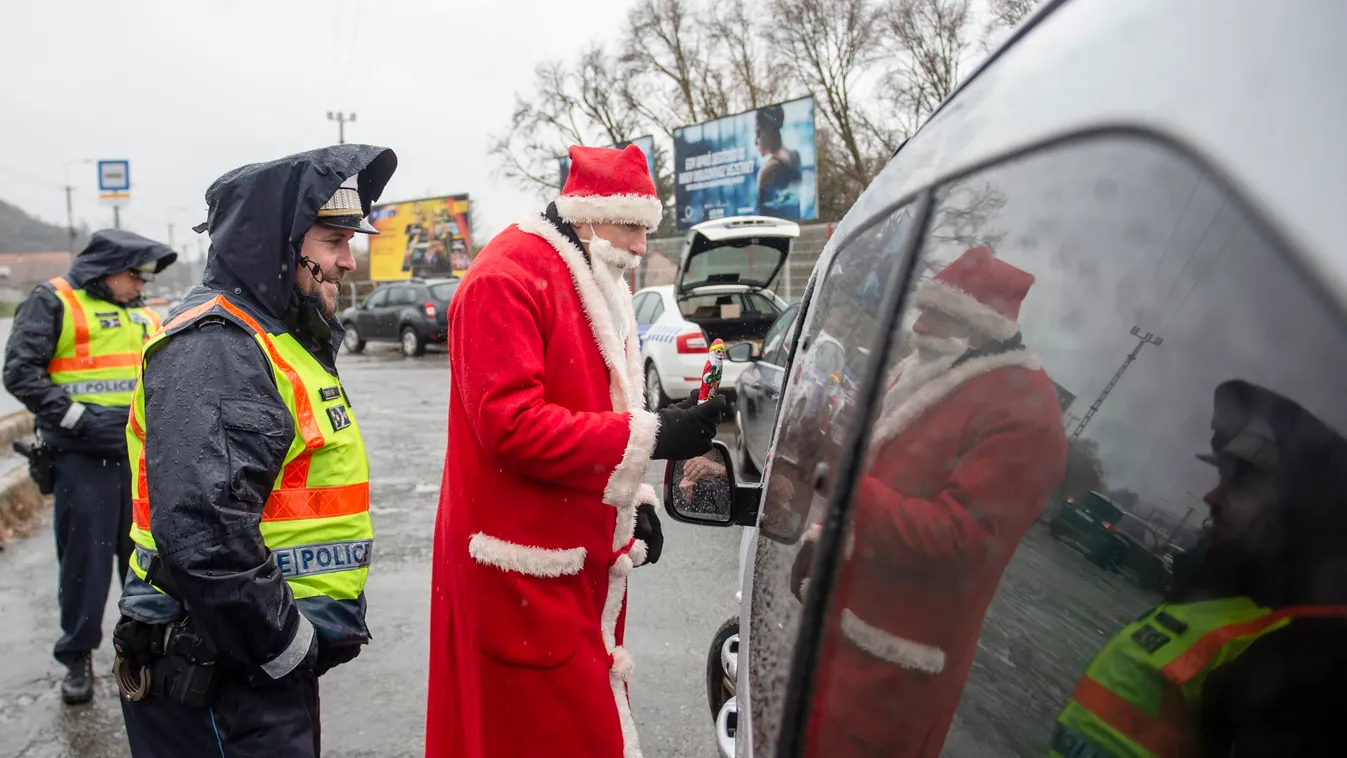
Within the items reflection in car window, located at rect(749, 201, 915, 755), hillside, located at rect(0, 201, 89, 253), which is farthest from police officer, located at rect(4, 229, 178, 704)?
hillside, located at rect(0, 201, 89, 253)

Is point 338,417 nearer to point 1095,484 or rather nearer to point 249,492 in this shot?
point 249,492

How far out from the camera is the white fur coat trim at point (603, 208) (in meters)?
2.24

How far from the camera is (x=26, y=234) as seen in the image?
115312 mm

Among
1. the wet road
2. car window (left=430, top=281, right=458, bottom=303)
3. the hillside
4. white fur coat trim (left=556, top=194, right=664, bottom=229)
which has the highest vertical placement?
white fur coat trim (left=556, top=194, right=664, bottom=229)

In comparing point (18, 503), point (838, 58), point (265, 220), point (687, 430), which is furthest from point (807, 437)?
point (838, 58)

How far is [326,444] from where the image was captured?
2.04 metres

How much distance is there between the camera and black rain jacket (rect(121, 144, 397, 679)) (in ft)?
5.79

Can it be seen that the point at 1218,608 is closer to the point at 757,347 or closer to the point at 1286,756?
the point at 1286,756

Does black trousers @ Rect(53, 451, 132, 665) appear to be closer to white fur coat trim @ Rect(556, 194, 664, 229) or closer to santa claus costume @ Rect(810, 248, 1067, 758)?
white fur coat trim @ Rect(556, 194, 664, 229)

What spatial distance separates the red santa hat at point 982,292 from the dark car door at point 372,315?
2158cm

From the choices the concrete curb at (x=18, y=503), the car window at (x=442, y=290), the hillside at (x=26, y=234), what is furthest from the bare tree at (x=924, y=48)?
the hillside at (x=26, y=234)

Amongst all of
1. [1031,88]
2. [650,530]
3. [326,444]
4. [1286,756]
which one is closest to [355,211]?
[326,444]

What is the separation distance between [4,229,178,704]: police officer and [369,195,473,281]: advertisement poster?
34.6m

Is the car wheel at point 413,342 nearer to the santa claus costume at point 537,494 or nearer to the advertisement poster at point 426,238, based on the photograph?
the advertisement poster at point 426,238
